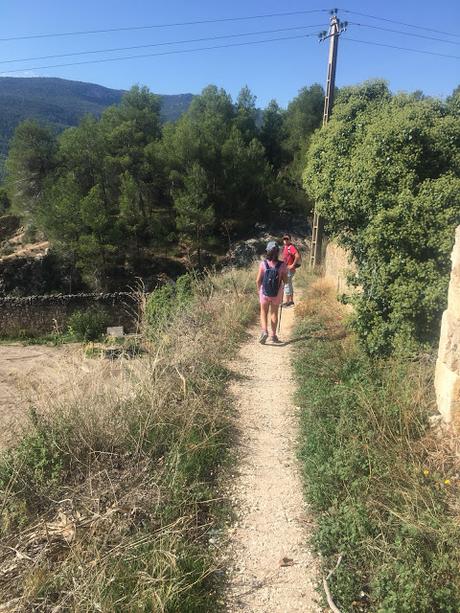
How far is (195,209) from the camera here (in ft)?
79.6

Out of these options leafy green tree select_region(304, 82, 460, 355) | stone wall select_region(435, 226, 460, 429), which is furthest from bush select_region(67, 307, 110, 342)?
stone wall select_region(435, 226, 460, 429)

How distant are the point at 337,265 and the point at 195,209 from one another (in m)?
16.1

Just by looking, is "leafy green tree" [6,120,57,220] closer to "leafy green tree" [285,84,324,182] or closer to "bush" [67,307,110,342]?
"bush" [67,307,110,342]

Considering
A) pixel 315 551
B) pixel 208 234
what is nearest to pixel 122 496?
pixel 315 551

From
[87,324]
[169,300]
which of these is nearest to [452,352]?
[169,300]

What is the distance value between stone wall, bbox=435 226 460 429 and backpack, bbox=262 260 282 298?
115 inches

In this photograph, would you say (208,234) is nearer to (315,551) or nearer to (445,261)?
(445,261)

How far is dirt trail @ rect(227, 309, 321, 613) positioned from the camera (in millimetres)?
2584

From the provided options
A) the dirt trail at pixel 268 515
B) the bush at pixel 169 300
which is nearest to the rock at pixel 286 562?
the dirt trail at pixel 268 515

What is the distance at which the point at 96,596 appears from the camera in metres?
2.31

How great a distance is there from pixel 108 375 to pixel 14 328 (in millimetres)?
16631

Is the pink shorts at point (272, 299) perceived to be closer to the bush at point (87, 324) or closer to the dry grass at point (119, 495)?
the dry grass at point (119, 495)

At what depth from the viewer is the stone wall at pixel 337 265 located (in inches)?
341

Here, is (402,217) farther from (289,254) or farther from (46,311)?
(46,311)
